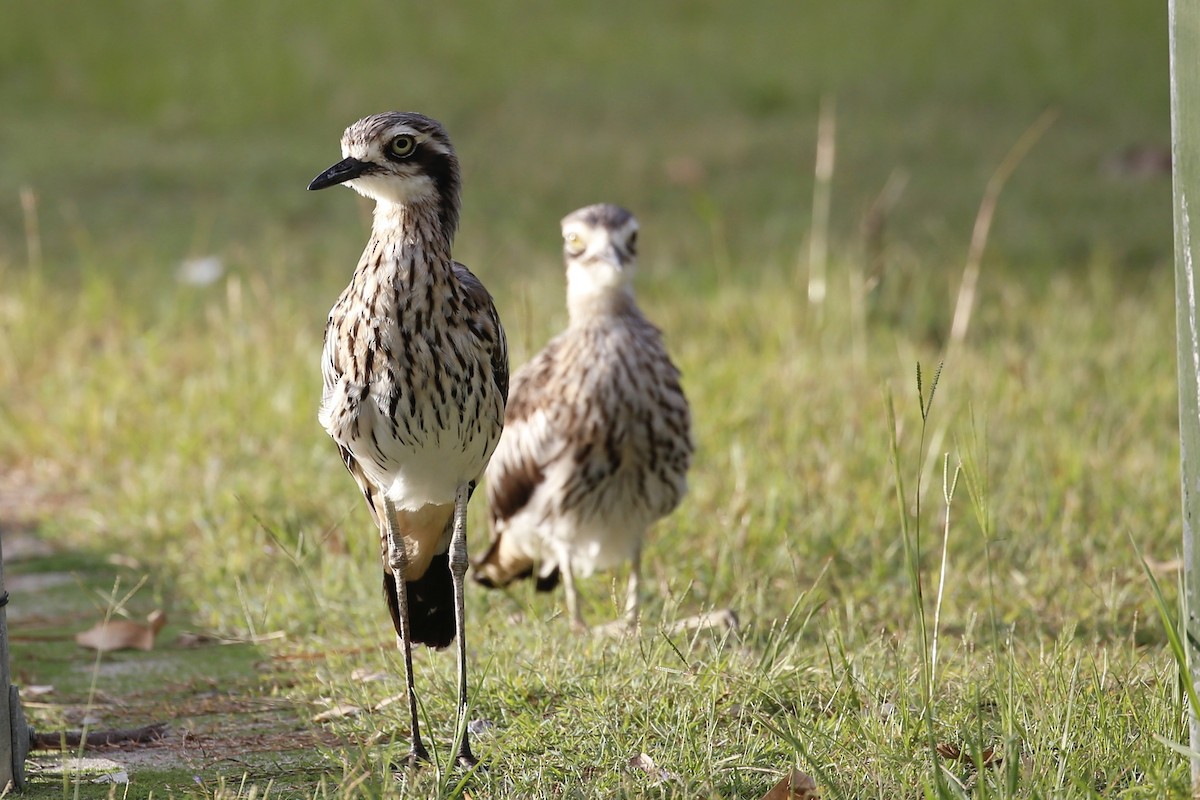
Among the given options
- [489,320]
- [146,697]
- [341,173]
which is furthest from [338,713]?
[341,173]

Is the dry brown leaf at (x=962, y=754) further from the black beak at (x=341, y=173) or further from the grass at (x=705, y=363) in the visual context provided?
the black beak at (x=341, y=173)

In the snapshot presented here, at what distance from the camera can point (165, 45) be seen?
9.95 m

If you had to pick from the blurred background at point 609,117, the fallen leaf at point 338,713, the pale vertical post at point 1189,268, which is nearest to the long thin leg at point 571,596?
the fallen leaf at point 338,713

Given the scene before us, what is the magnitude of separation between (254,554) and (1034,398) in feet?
9.60

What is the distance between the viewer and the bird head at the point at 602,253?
4.51 metres

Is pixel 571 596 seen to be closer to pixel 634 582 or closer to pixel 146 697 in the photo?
pixel 634 582

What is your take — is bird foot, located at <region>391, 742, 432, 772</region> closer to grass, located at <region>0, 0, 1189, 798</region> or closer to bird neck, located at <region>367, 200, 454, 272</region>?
grass, located at <region>0, 0, 1189, 798</region>

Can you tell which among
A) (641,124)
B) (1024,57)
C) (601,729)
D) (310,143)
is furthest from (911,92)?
(601,729)

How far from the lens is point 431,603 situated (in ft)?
12.0

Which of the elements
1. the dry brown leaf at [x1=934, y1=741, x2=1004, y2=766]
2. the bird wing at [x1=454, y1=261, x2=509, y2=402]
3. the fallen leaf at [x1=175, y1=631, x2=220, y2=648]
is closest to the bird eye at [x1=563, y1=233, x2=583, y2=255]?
the bird wing at [x1=454, y1=261, x2=509, y2=402]

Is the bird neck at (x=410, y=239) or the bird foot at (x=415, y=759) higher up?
the bird neck at (x=410, y=239)

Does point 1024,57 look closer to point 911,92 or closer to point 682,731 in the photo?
point 911,92

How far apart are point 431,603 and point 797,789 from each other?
120cm

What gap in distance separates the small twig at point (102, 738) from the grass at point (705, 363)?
303mm
